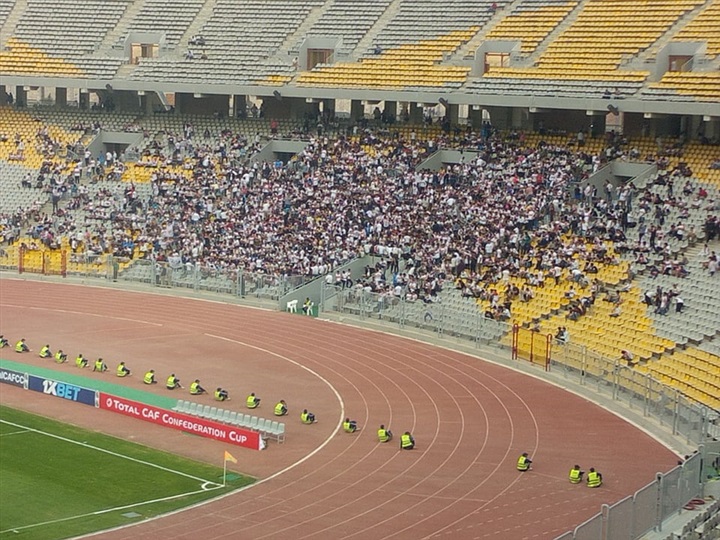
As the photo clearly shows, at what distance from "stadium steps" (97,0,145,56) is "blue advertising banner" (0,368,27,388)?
28624 mm

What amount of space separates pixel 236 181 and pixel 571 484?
2900 cm

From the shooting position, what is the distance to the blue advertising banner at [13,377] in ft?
116

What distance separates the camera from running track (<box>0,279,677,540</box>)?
994 inches

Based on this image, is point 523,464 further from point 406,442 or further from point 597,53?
point 597,53

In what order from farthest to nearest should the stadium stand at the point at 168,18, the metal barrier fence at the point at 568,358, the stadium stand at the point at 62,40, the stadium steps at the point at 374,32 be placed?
the stadium stand at the point at 168,18 → the stadium stand at the point at 62,40 → the stadium steps at the point at 374,32 → the metal barrier fence at the point at 568,358

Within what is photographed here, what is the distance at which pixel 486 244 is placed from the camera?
146 ft

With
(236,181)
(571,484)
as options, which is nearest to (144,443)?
(571,484)

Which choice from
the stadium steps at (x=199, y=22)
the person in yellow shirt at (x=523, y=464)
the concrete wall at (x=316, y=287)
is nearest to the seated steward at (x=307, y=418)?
the person in yellow shirt at (x=523, y=464)

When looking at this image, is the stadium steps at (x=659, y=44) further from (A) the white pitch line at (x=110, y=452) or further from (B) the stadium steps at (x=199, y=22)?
(A) the white pitch line at (x=110, y=452)

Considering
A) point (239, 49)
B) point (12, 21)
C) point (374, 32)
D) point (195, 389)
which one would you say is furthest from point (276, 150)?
point (195, 389)

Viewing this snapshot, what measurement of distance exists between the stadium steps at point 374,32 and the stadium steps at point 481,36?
4.23 meters

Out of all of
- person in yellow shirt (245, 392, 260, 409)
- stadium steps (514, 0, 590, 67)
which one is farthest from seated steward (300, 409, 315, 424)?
stadium steps (514, 0, 590, 67)

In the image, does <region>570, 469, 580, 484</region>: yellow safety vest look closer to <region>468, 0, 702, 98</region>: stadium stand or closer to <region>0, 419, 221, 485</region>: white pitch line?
<region>0, 419, 221, 485</region>: white pitch line

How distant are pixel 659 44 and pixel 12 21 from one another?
31.1 metres
